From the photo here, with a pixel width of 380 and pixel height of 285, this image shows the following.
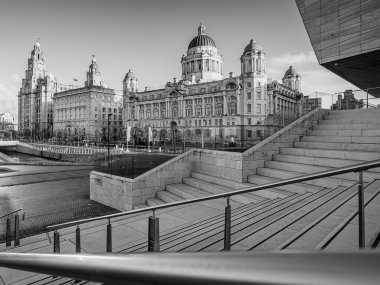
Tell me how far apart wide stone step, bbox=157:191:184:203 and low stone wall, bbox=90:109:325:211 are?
0.45m

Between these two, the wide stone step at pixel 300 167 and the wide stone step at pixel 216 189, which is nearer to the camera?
the wide stone step at pixel 300 167

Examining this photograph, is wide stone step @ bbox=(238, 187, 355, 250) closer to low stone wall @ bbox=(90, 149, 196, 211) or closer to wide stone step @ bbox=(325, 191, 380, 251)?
wide stone step @ bbox=(325, 191, 380, 251)

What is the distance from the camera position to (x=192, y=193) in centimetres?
1186

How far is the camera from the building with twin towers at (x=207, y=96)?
75062 millimetres

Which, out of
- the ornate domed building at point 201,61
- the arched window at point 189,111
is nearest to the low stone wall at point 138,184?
the arched window at point 189,111

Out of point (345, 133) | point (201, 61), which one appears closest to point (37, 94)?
point (201, 61)

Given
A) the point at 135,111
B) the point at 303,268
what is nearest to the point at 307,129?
the point at 303,268

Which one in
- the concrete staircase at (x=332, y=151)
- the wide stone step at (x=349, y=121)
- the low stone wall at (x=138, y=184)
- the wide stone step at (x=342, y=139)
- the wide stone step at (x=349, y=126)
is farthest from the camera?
the low stone wall at (x=138, y=184)

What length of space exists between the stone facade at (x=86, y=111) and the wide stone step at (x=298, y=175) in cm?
10116

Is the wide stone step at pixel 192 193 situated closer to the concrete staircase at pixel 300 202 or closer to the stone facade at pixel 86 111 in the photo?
the concrete staircase at pixel 300 202

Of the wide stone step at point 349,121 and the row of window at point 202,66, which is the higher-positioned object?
the row of window at point 202,66

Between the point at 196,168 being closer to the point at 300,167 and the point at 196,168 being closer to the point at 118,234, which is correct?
the point at 300,167

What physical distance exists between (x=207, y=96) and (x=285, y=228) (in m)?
81.7

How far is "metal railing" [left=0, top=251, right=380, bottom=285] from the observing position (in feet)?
2.01
